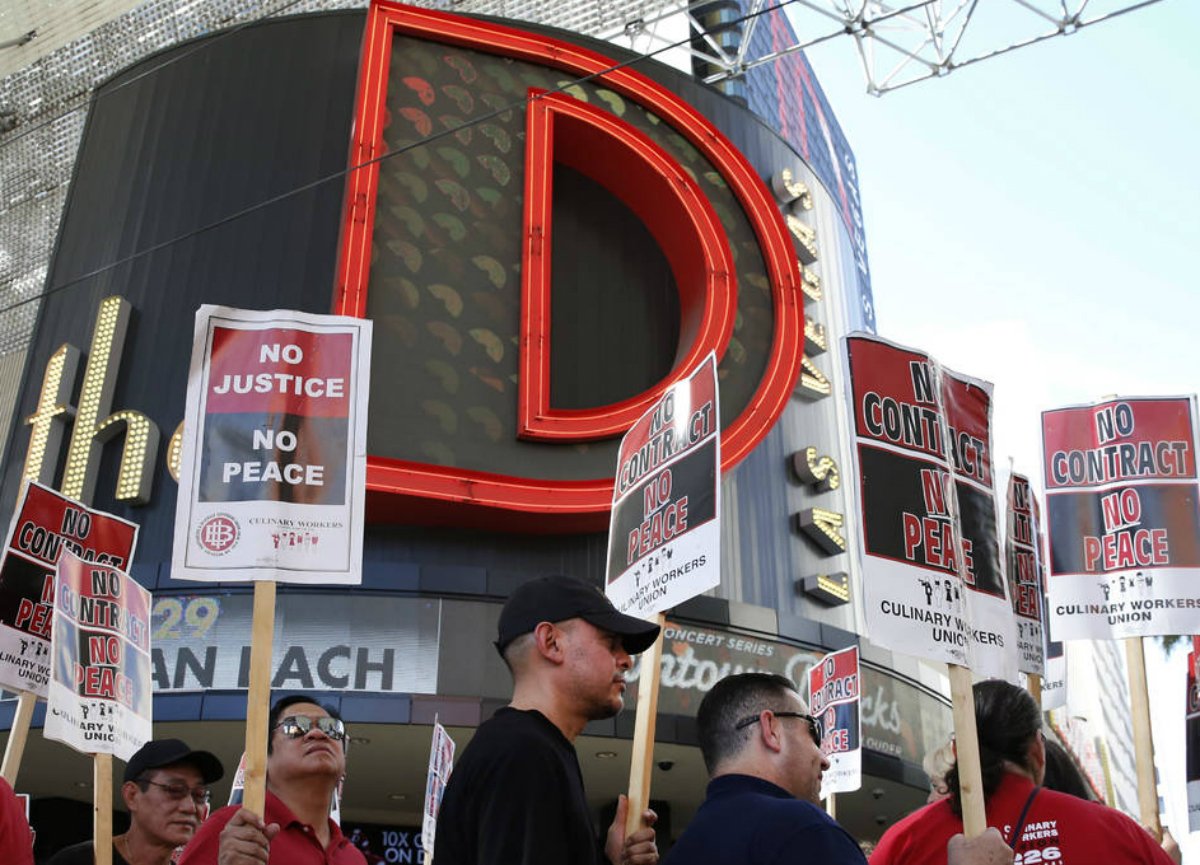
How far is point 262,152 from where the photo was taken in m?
17.1

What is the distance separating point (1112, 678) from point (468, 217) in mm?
47302

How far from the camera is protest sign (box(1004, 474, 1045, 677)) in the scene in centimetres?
728

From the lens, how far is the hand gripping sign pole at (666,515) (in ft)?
17.1

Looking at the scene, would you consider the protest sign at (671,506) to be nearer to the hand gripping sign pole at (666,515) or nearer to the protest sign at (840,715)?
the hand gripping sign pole at (666,515)

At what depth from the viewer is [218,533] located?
517 centimetres

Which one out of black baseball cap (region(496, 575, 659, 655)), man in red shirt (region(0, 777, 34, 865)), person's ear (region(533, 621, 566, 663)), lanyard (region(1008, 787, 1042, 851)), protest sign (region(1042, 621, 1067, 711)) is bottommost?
man in red shirt (region(0, 777, 34, 865))

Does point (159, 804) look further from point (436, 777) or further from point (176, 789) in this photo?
point (436, 777)

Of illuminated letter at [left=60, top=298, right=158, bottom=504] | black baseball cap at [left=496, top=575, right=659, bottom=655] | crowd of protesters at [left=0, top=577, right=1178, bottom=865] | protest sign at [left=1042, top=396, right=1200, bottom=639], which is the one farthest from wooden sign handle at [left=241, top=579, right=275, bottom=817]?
illuminated letter at [left=60, top=298, right=158, bottom=504]

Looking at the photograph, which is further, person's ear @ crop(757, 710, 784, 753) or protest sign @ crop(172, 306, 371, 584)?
protest sign @ crop(172, 306, 371, 584)

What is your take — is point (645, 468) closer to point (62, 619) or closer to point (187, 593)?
point (62, 619)

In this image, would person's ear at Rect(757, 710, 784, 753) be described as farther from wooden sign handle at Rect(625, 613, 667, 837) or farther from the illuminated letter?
the illuminated letter

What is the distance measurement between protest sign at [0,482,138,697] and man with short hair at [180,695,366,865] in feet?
7.94

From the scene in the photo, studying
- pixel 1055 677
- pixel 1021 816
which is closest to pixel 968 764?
pixel 1021 816

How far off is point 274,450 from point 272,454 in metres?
0.02
